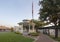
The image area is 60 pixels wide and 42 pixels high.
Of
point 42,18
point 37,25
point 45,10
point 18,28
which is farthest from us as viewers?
point 37,25

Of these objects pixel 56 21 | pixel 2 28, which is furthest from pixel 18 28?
pixel 2 28

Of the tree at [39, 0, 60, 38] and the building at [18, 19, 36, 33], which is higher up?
the tree at [39, 0, 60, 38]

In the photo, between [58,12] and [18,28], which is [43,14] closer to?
[58,12]

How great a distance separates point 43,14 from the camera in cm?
3428

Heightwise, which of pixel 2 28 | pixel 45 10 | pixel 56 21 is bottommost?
pixel 2 28

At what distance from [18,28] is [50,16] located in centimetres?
2977

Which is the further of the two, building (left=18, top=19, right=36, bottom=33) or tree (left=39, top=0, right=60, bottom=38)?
building (left=18, top=19, right=36, bottom=33)

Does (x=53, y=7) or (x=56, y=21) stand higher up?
(x=53, y=7)

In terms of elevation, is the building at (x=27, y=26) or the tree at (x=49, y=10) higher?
the tree at (x=49, y=10)

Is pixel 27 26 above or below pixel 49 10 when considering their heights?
below

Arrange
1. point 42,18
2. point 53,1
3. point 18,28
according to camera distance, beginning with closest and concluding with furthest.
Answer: point 53,1 → point 42,18 → point 18,28

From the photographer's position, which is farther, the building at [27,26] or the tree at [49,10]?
the building at [27,26]

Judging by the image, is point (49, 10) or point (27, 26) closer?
point (49, 10)

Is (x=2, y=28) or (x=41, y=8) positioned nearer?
(x=41, y=8)
